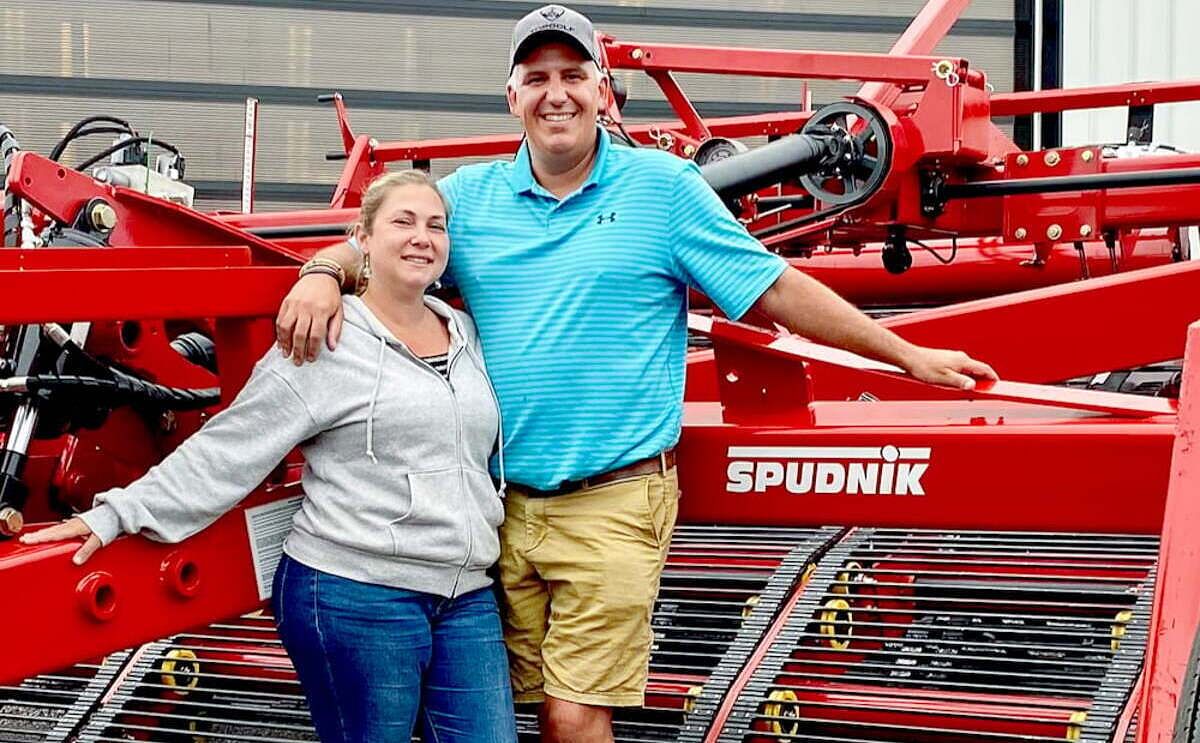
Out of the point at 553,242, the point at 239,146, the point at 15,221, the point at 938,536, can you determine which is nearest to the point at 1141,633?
the point at 938,536

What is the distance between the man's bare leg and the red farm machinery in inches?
15.5

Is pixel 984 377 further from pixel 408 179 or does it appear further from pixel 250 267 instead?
pixel 250 267

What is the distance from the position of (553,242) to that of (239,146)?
7.96m

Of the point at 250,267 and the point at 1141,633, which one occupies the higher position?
the point at 250,267

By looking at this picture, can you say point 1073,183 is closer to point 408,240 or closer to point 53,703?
point 408,240

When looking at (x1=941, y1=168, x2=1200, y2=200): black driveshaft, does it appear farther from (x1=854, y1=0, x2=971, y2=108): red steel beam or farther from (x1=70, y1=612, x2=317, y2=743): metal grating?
(x1=70, y1=612, x2=317, y2=743): metal grating

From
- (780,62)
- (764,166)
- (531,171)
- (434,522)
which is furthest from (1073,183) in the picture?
(434,522)

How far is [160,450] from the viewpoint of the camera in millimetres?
2680

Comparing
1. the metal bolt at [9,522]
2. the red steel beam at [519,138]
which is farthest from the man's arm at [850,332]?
the red steel beam at [519,138]

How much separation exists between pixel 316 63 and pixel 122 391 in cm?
783

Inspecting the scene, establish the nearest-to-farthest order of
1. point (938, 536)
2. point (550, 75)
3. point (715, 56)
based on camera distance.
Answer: point (550, 75), point (938, 536), point (715, 56)

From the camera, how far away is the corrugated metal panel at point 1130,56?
8.39 m

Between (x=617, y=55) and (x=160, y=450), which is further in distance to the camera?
(x=617, y=55)

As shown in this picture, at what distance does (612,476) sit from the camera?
7.70 ft
